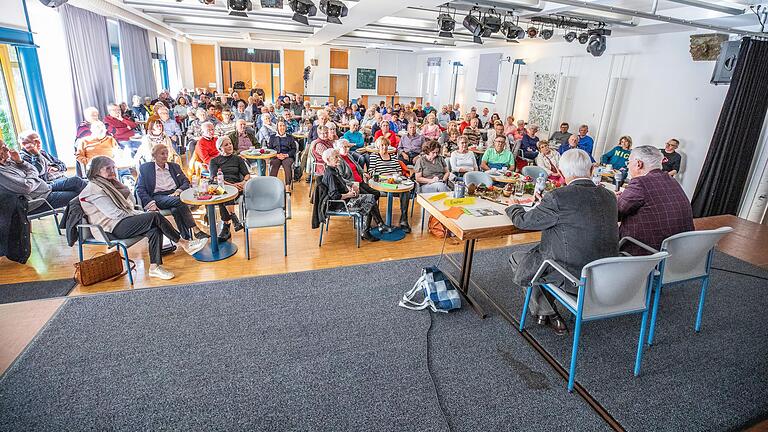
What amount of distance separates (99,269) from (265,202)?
175 cm

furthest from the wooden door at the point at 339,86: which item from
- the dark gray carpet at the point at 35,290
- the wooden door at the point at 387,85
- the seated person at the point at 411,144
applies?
the dark gray carpet at the point at 35,290

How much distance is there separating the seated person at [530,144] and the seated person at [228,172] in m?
6.01

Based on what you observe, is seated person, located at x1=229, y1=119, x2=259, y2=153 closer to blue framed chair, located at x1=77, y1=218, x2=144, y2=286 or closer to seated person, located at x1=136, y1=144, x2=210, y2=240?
seated person, located at x1=136, y1=144, x2=210, y2=240

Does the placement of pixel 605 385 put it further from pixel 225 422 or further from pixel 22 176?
pixel 22 176

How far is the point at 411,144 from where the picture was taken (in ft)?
26.1

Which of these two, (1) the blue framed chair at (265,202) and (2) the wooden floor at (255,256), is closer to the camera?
(2) the wooden floor at (255,256)

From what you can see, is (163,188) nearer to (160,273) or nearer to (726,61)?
(160,273)

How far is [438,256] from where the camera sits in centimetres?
468

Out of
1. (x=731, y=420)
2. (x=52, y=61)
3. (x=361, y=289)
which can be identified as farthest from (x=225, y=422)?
(x=52, y=61)

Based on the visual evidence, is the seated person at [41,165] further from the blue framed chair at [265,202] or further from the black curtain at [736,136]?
the black curtain at [736,136]

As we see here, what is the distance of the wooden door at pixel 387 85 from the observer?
19.3 m

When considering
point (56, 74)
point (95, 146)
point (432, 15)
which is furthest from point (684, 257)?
point (56, 74)

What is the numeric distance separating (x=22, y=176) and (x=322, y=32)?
8.53 metres

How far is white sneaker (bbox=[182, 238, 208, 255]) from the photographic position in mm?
4537
